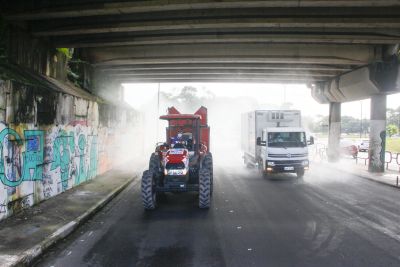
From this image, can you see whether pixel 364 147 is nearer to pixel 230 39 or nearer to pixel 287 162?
pixel 287 162

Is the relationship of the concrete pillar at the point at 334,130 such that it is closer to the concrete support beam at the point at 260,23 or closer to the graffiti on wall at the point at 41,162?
the concrete support beam at the point at 260,23

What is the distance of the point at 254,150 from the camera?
22.2 m

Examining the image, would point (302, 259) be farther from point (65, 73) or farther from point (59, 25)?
point (65, 73)

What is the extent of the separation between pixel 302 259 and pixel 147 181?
555 cm

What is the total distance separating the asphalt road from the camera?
746 centimetres

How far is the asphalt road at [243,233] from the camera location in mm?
7457

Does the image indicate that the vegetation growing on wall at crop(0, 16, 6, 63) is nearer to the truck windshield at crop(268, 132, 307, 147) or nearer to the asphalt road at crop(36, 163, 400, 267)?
the asphalt road at crop(36, 163, 400, 267)

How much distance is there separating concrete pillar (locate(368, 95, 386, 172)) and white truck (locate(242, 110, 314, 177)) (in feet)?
18.6

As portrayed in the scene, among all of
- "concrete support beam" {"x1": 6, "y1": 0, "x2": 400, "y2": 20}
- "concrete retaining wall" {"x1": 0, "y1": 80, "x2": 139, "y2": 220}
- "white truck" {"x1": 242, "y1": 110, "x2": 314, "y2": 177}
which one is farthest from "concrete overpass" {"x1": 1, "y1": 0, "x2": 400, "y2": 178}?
"white truck" {"x1": 242, "y1": 110, "x2": 314, "y2": 177}

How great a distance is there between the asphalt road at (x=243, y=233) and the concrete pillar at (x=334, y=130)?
16.6m

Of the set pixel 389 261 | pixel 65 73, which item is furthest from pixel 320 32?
pixel 65 73

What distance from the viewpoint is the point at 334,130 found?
31.8 m

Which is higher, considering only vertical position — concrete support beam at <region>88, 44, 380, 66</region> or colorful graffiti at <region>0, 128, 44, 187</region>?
concrete support beam at <region>88, 44, 380, 66</region>

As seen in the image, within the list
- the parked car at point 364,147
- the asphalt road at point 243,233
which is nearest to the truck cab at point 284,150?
the asphalt road at point 243,233
